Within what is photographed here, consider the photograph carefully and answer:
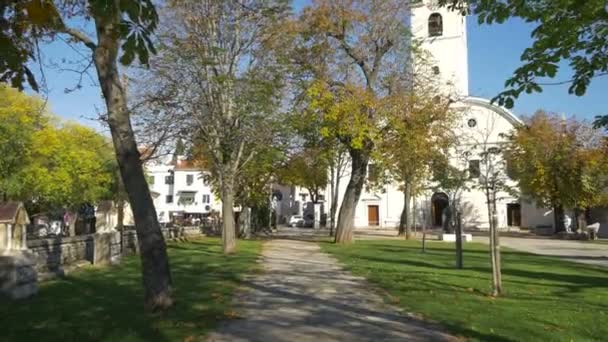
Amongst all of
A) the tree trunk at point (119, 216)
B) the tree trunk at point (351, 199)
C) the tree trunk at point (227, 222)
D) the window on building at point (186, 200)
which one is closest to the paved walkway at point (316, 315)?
the tree trunk at point (227, 222)

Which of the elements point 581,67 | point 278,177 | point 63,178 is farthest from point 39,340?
point 63,178

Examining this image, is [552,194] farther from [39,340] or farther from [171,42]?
[39,340]

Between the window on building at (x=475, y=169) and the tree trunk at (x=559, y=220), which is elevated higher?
the window on building at (x=475, y=169)

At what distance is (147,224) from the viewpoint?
886 centimetres

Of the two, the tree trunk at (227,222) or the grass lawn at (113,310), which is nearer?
the grass lawn at (113,310)

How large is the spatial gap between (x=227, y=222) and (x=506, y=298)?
42.0ft

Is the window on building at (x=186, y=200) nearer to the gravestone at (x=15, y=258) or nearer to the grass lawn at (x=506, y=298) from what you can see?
the grass lawn at (x=506, y=298)

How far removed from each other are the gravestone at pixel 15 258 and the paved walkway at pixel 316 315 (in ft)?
13.0

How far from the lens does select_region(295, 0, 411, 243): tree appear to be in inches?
1046

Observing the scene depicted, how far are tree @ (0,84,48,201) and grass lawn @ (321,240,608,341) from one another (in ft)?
85.4

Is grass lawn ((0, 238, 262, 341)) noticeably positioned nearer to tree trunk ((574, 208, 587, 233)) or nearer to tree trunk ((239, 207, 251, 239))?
tree trunk ((239, 207, 251, 239))

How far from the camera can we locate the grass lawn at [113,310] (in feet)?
23.4

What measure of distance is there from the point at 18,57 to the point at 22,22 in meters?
0.40

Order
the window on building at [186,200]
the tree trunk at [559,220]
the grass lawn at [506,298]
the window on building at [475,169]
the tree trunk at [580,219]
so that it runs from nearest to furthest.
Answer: the grass lawn at [506,298]
the window on building at [475,169]
the tree trunk at [580,219]
the tree trunk at [559,220]
the window on building at [186,200]
